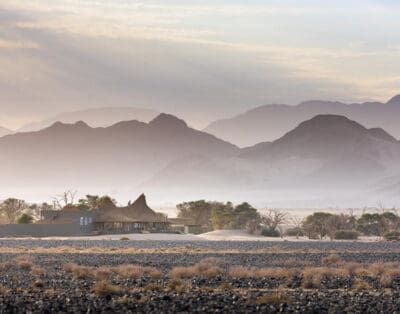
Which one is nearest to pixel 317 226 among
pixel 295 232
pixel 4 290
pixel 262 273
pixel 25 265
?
A: pixel 295 232

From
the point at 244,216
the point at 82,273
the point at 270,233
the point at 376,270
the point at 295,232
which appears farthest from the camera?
the point at 244,216

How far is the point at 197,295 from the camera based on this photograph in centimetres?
3350

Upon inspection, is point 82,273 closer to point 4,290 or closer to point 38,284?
point 38,284

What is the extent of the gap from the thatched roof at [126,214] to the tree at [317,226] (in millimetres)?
19302

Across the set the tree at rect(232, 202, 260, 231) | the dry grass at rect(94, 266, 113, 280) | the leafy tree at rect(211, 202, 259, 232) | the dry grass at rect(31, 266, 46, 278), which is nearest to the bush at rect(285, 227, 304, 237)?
the leafy tree at rect(211, 202, 259, 232)

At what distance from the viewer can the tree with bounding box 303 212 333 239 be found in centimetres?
12050

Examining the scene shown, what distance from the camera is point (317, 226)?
401 ft

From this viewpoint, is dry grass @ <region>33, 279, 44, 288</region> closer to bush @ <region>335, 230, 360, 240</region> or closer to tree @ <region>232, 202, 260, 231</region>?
bush @ <region>335, 230, 360, 240</region>

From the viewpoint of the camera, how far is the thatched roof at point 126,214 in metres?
116

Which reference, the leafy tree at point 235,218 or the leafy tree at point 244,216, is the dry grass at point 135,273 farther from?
the leafy tree at point 244,216

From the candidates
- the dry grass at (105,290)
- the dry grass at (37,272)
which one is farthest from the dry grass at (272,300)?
the dry grass at (37,272)

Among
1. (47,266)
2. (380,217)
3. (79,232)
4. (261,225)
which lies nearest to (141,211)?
(79,232)

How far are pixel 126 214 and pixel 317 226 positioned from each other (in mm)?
25323

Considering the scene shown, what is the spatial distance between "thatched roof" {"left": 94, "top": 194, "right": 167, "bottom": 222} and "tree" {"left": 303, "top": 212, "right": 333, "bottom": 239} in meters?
19.3
